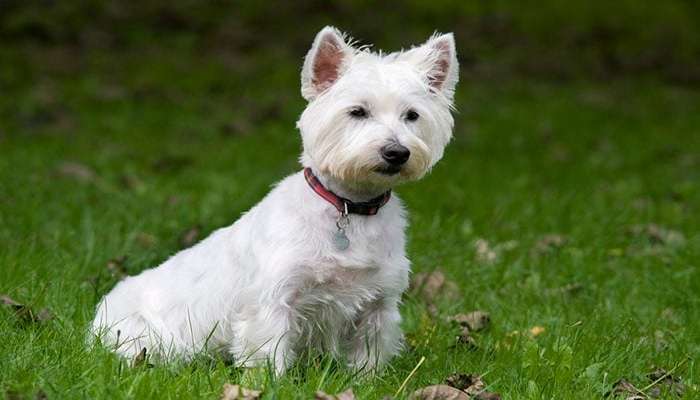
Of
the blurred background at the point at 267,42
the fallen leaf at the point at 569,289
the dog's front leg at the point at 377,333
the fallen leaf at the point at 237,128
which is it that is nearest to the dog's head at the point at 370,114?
the dog's front leg at the point at 377,333

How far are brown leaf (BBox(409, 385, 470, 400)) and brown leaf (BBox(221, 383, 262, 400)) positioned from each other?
1.94 feet

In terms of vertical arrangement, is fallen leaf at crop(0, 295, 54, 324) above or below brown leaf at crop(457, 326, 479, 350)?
above

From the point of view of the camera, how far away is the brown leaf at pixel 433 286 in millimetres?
5426

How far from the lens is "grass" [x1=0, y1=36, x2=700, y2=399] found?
13.4 ft

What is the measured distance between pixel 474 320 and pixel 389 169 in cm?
132

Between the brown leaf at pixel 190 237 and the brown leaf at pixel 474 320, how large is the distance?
188 centimetres

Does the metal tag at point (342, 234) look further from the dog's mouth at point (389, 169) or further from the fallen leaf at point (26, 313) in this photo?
the fallen leaf at point (26, 313)

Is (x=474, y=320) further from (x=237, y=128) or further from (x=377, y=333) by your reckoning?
(x=237, y=128)

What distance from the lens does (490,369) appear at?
4152mm

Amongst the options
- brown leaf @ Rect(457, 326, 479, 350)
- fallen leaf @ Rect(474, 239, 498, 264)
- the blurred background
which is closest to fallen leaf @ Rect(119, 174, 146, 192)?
the blurred background

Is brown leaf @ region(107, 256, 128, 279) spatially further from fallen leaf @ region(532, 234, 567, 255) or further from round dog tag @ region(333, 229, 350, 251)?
fallen leaf @ region(532, 234, 567, 255)

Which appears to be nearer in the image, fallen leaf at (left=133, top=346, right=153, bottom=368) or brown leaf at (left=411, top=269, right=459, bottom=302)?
fallen leaf at (left=133, top=346, right=153, bottom=368)

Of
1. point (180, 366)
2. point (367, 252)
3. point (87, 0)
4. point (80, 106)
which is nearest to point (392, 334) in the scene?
point (367, 252)

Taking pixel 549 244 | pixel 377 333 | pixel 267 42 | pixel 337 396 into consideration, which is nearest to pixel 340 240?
pixel 377 333
